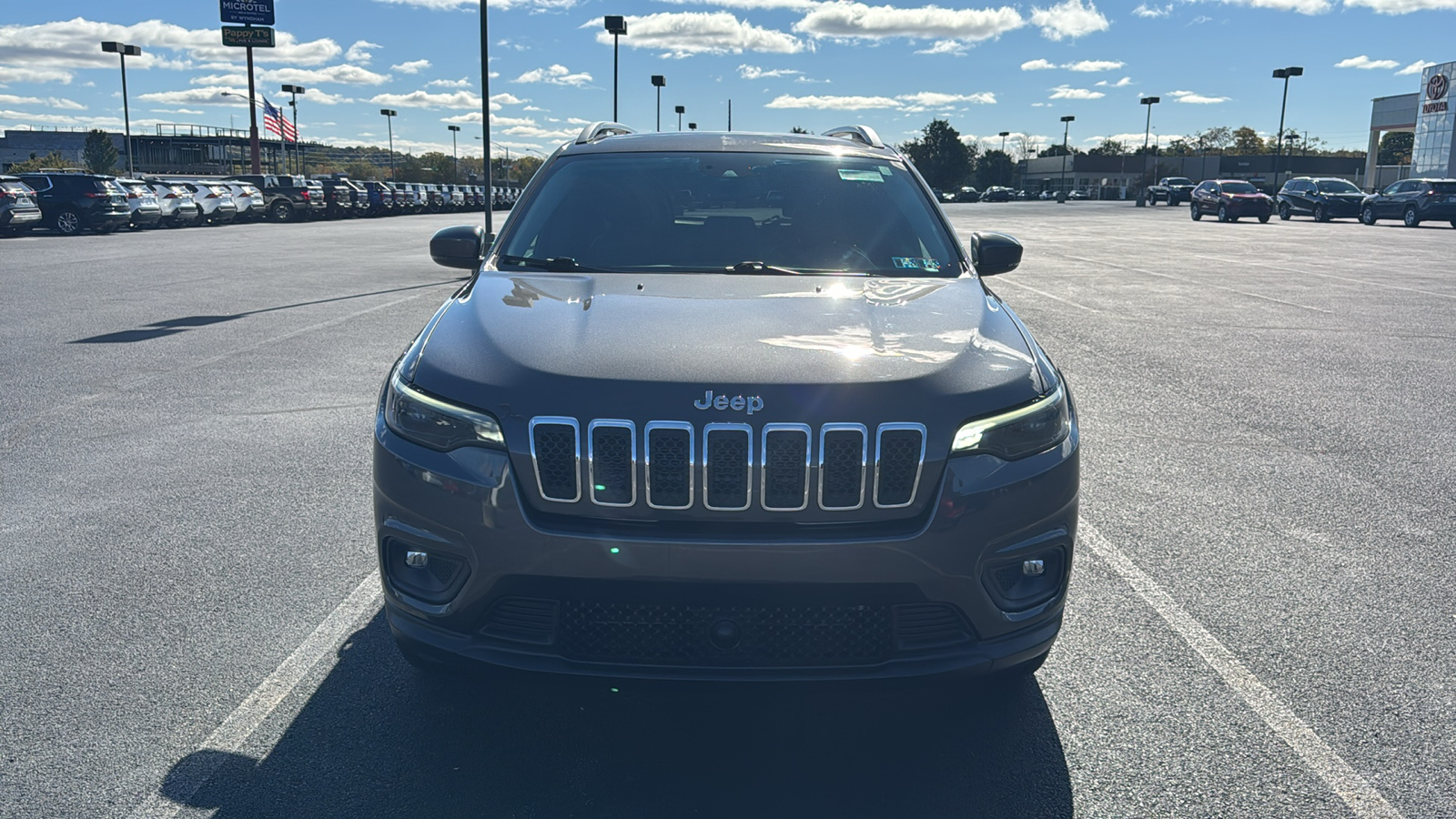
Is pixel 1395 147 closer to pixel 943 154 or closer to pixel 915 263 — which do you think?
pixel 943 154

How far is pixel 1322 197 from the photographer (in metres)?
46.5

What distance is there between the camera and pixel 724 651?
280 centimetres

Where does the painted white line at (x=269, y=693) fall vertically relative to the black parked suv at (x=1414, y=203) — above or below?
below

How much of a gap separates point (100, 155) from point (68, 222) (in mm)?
103008

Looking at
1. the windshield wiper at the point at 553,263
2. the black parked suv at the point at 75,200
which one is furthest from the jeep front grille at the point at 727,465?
the black parked suv at the point at 75,200

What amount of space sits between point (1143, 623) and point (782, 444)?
6.70ft

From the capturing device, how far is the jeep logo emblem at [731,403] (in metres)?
2.78

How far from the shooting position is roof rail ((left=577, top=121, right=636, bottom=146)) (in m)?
5.16

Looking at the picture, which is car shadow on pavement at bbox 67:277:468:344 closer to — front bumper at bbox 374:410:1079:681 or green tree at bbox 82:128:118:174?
front bumper at bbox 374:410:1079:681

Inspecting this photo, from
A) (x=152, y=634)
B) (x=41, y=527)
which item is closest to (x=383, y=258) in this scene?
(x=41, y=527)

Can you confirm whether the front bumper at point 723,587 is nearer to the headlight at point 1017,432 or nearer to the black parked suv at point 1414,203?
the headlight at point 1017,432

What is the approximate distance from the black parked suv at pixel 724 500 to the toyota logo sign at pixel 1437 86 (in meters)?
80.1

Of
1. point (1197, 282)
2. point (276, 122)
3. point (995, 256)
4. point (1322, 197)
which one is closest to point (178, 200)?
point (276, 122)

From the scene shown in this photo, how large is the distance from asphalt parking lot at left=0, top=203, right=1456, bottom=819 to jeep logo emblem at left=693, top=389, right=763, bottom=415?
27.1 inches
